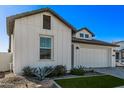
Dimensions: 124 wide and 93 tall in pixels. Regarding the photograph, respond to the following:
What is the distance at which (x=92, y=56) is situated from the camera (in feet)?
47.9

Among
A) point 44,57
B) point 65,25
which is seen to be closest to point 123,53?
point 65,25

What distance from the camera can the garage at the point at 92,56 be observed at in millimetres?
13721

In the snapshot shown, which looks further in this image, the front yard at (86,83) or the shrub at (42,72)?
the shrub at (42,72)

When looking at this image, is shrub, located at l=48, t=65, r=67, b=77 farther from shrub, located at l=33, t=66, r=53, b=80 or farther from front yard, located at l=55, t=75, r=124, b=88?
front yard, located at l=55, t=75, r=124, b=88

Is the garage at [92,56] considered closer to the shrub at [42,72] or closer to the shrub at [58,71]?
the shrub at [58,71]

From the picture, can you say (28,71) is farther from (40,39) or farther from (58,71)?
(40,39)

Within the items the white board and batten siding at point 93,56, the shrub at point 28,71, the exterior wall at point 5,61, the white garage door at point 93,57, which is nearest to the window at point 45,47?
the shrub at point 28,71

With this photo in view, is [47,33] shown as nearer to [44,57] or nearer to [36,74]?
[44,57]

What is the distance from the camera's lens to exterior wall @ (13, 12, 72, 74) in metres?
9.66

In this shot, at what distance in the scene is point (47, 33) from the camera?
34.8ft

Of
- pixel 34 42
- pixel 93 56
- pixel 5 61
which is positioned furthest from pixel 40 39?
pixel 93 56

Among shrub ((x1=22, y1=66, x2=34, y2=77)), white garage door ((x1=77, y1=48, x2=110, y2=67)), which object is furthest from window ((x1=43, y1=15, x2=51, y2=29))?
white garage door ((x1=77, y1=48, x2=110, y2=67))
